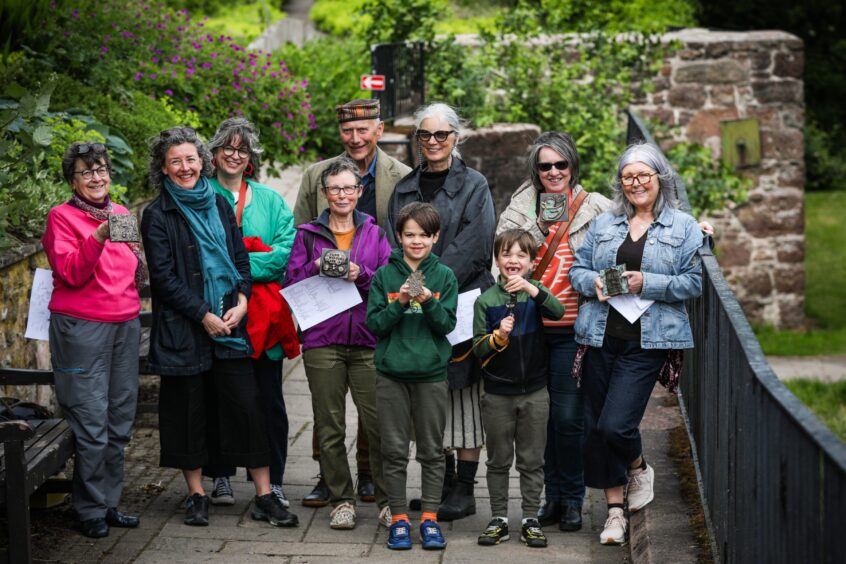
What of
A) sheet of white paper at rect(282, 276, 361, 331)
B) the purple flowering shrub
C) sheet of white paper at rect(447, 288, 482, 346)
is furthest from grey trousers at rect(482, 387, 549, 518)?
the purple flowering shrub

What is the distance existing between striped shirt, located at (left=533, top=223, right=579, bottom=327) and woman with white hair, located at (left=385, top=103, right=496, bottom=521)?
338mm

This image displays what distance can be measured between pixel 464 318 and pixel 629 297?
812 mm

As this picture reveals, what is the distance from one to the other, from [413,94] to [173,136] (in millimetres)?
6582

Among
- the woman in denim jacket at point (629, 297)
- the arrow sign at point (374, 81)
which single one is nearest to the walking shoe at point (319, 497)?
the woman in denim jacket at point (629, 297)

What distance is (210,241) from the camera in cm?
580

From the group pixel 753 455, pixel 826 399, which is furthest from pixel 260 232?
pixel 826 399

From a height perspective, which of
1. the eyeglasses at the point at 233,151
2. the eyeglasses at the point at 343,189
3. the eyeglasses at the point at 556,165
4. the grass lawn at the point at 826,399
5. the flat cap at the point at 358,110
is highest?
the flat cap at the point at 358,110

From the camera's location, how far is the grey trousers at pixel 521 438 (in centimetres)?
560

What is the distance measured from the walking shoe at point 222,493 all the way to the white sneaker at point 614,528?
183cm

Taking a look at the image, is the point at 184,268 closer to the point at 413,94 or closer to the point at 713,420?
the point at 713,420

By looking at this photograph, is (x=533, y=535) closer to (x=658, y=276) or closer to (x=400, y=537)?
(x=400, y=537)

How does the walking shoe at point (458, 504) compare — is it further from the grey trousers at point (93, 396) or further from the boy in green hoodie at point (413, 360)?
the grey trousers at point (93, 396)

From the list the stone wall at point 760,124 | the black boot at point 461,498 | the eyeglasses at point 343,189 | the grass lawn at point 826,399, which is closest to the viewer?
the eyeglasses at point 343,189

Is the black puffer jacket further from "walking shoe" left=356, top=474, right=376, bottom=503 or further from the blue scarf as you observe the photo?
"walking shoe" left=356, top=474, right=376, bottom=503
